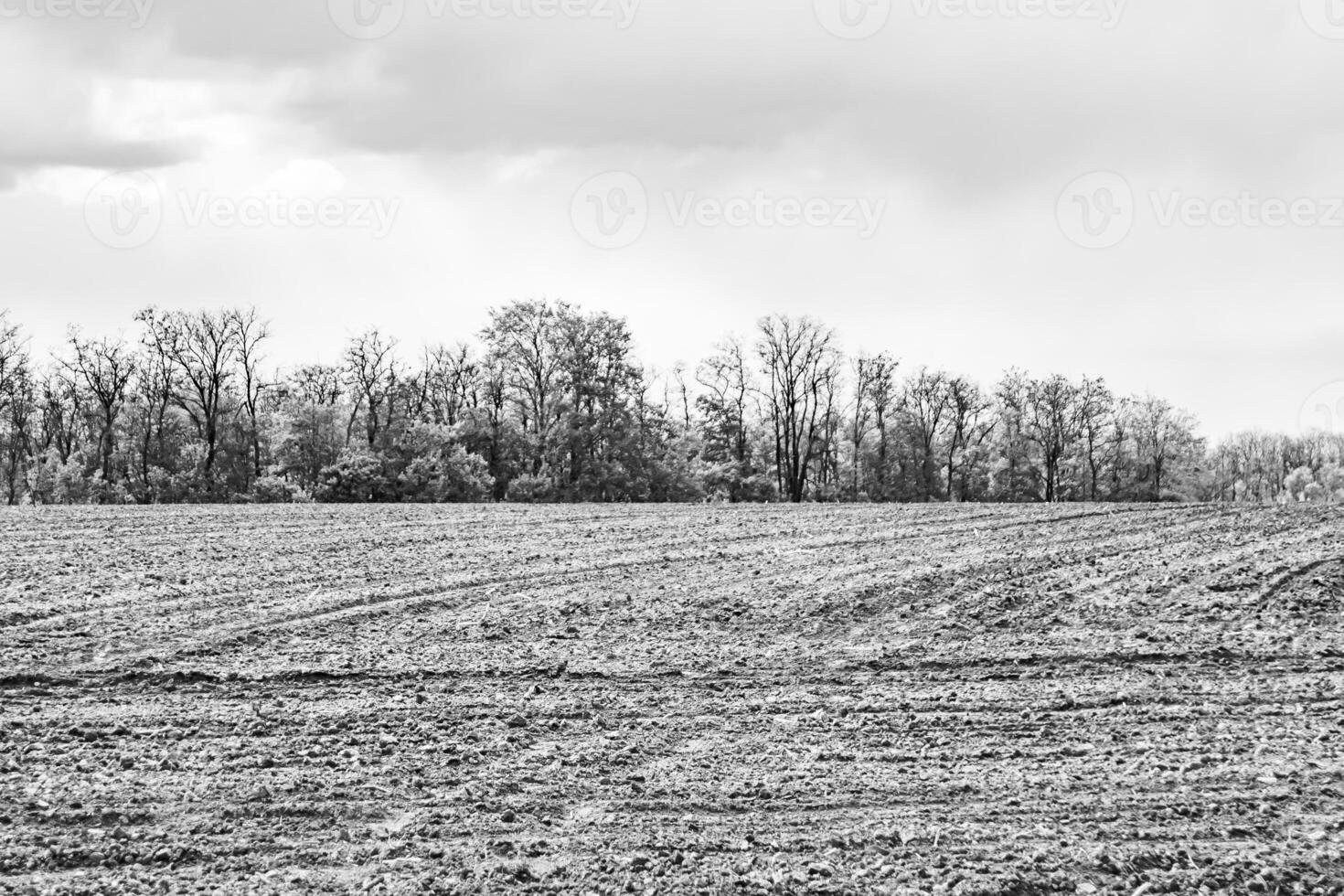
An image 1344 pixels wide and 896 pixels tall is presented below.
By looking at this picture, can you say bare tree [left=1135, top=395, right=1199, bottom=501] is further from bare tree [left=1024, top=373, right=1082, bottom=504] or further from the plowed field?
the plowed field

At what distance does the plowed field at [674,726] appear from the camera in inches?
172

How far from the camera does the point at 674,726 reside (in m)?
6.15

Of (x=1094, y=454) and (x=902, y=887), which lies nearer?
(x=902, y=887)

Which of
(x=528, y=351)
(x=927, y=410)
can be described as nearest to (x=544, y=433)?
Answer: (x=528, y=351)

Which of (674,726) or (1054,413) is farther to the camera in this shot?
(1054,413)

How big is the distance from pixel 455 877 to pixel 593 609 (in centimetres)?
547

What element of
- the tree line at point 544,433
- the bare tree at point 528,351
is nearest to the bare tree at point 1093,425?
the tree line at point 544,433

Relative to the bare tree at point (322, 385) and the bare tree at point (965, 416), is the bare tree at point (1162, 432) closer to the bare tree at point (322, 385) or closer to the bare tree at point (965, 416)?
the bare tree at point (965, 416)

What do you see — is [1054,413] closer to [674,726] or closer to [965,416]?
[965,416]

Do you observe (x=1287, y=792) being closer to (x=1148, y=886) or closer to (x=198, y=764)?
(x=1148, y=886)

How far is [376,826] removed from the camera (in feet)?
15.4

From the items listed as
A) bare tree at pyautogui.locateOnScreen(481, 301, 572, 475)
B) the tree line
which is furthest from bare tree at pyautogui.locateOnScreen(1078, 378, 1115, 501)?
bare tree at pyautogui.locateOnScreen(481, 301, 572, 475)

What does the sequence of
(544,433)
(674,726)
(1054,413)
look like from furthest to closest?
(1054,413) < (544,433) < (674,726)

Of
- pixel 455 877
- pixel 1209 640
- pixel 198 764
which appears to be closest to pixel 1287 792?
pixel 1209 640
